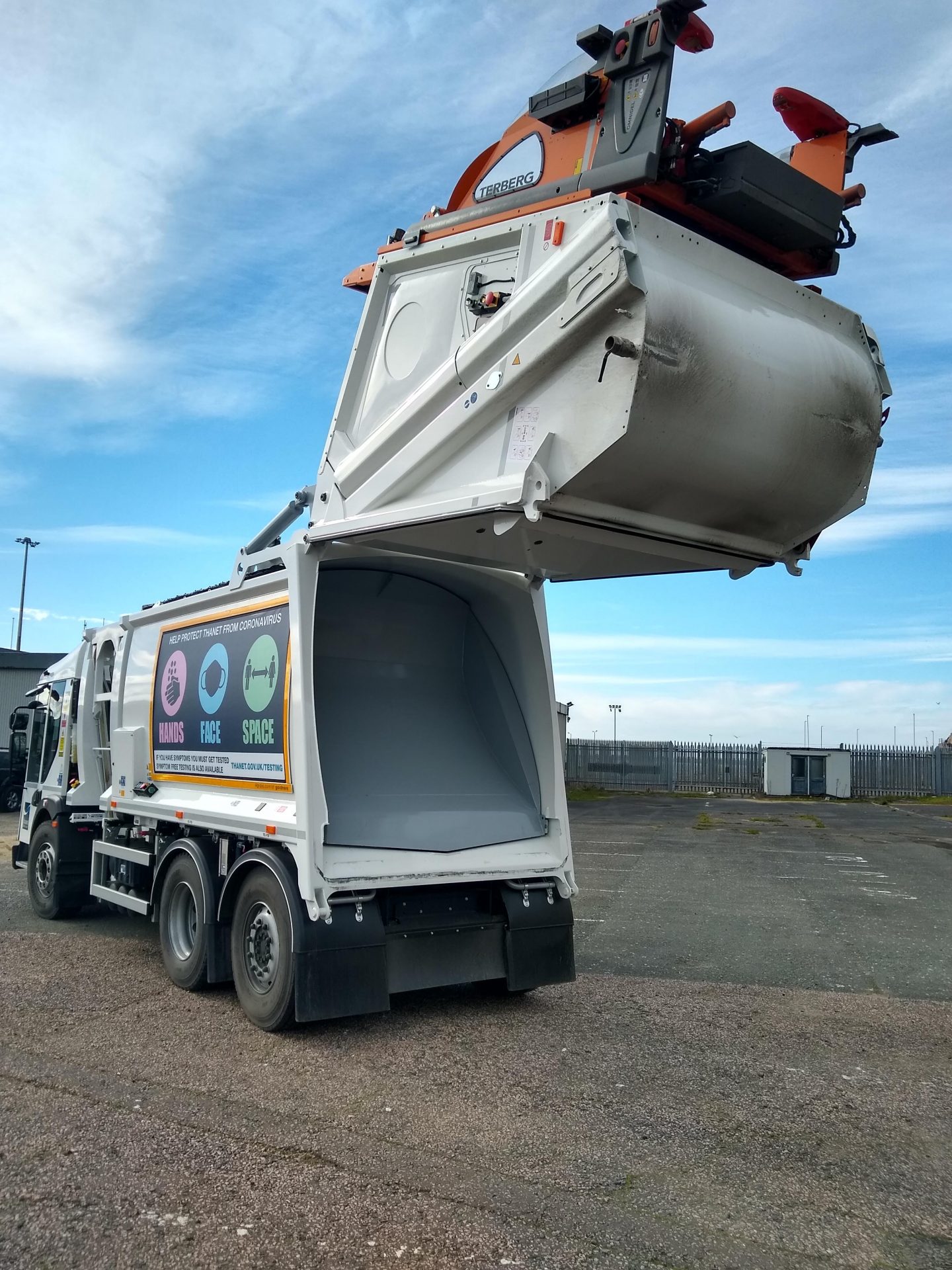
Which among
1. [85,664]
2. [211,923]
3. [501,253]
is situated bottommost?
[211,923]

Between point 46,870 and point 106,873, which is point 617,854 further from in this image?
point 106,873

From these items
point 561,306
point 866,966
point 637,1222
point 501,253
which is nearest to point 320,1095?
point 637,1222

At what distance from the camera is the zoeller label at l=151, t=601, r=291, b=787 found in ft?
22.1

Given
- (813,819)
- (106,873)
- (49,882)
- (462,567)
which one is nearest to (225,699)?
(462,567)

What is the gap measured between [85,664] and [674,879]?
746 cm

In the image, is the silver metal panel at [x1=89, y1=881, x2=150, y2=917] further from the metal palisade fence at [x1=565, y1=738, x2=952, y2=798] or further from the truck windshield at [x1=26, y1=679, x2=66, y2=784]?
the metal palisade fence at [x1=565, y1=738, x2=952, y2=798]

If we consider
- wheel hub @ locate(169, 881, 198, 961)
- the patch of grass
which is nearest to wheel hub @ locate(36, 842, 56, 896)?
wheel hub @ locate(169, 881, 198, 961)

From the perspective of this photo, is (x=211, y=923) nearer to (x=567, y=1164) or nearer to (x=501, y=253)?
(x=567, y=1164)

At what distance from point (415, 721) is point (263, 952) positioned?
1808mm

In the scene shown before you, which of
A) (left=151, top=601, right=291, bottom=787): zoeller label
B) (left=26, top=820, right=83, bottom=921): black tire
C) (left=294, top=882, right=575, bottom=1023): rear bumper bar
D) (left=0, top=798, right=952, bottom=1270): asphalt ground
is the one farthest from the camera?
(left=26, top=820, right=83, bottom=921): black tire

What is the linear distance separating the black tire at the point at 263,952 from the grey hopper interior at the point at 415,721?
65 cm

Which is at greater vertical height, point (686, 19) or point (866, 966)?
point (686, 19)

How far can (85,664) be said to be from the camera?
34.5ft

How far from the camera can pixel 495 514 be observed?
18.8 ft
